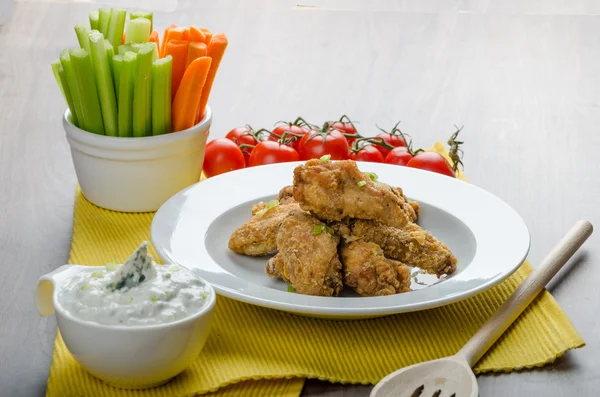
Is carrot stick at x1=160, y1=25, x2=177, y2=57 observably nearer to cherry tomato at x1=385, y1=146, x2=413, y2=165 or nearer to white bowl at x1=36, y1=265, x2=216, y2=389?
cherry tomato at x1=385, y1=146, x2=413, y2=165

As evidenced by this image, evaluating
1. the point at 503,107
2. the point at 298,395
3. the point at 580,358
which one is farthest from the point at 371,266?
the point at 503,107

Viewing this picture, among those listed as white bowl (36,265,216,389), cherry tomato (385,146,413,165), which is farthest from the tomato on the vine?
white bowl (36,265,216,389)

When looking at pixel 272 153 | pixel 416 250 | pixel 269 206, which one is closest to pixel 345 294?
pixel 416 250

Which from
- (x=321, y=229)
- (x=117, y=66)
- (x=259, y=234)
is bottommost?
(x=259, y=234)

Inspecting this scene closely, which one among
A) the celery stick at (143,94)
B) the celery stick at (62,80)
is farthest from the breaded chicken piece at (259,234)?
the celery stick at (62,80)

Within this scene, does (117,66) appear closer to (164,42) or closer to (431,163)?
(164,42)

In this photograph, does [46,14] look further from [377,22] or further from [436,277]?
[436,277]

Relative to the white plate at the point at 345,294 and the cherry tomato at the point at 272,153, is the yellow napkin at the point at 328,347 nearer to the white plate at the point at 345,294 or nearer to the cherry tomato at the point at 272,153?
the white plate at the point at 345,294
